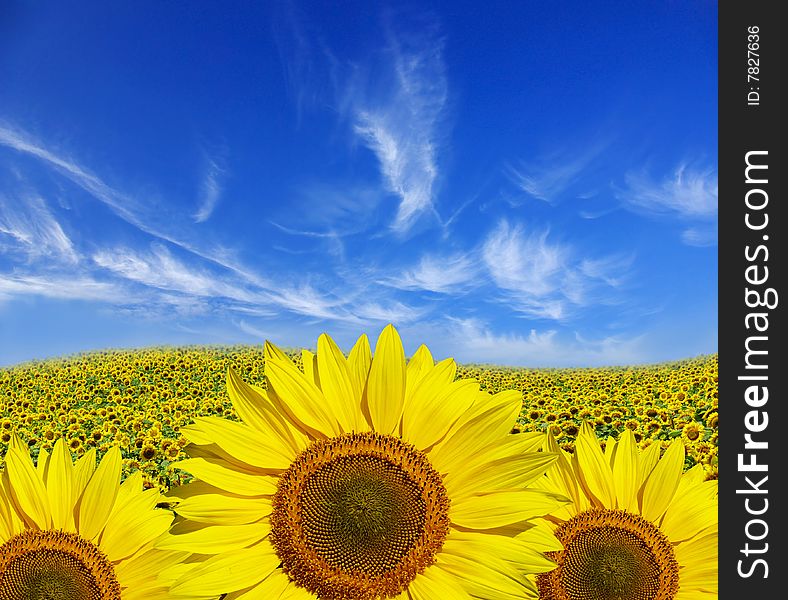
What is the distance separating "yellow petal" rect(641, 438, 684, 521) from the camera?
6.80 feet

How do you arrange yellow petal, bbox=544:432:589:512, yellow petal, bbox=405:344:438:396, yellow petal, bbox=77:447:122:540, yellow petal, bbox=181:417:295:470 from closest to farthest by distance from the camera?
yellow petal, bbox=181:417:295:470 < yellow petal, bbox=405:344:438:396 < yellow petal, bbox=77:447:122:540 < yellow petal, bbox=544:432:589:512

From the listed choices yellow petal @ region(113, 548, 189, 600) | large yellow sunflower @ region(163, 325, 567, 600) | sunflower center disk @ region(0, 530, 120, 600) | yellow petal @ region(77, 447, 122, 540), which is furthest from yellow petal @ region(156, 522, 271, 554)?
sunflower center disk @ region(0, 530, 120, 600)

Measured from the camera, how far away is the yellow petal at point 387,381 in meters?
1.81

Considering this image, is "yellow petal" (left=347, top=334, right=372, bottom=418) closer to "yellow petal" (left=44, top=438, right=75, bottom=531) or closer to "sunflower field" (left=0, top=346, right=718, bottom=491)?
"yellow petal" (left=44, top=438, right=75, bottom=531)

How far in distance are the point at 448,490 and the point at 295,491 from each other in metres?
0.42

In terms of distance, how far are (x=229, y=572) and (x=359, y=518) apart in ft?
1.17

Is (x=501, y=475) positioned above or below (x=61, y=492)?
above

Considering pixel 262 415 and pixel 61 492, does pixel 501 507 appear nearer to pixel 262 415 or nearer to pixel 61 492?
pixel 262 415

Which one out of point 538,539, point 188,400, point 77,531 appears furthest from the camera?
point 188,400

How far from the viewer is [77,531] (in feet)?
6.74

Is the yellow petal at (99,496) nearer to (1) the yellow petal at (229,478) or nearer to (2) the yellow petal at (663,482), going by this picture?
(1) the yellow petal at (229,478)

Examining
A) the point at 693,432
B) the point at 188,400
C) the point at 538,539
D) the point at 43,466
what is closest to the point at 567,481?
the point at 538,539

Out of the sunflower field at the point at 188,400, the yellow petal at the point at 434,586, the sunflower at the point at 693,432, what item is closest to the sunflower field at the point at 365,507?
the yellow petal at the point at 434,586
